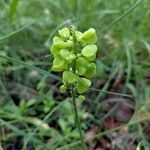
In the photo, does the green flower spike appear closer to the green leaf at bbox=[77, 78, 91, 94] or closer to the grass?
the green leaf at bbox=[77, 78, 91, 94]

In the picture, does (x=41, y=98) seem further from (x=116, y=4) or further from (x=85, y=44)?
(x=85, y=44)

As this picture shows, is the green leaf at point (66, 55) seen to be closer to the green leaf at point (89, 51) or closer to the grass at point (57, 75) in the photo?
the green leaf at point (89, 51)

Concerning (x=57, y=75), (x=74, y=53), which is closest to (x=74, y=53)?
(x=74, y=53)

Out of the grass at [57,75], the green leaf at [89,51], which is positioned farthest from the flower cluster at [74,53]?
the grass at [57,75]

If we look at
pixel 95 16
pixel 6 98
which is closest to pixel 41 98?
pixel 6 98

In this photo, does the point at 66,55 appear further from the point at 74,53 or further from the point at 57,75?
the point at 57,75
